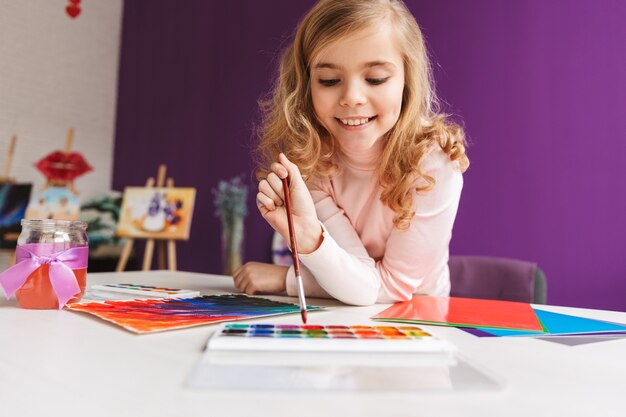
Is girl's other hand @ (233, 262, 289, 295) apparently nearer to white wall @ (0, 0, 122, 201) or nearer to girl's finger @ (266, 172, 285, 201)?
girl's finger @ (266, 172, 285, 201)

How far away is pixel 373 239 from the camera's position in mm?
1192

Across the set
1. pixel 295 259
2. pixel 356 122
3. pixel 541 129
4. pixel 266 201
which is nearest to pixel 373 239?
pixel 356 122

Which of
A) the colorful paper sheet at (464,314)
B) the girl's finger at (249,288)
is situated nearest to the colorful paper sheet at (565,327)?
the colorful paper sheet at (464,314)

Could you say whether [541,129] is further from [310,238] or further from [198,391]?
[198,391]

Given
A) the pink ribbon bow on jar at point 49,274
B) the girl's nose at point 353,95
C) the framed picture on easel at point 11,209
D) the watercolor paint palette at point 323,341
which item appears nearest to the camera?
the watercolor paint palette at point 323,341

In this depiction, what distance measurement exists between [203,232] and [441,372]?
10.8ft

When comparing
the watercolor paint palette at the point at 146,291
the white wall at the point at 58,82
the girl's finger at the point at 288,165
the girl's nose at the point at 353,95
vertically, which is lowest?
the watercolor paint palette at the point at 146,291

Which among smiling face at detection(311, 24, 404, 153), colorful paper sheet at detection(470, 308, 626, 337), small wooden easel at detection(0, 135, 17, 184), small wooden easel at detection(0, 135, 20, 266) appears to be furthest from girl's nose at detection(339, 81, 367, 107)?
small wooden easel at detection(0, 135, 17, 184)

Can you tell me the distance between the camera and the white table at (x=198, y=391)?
0.35 m

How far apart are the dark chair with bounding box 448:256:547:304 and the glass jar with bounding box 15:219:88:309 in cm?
112

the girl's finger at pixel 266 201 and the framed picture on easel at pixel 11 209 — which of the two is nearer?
the girl's finger at pixel 266 201

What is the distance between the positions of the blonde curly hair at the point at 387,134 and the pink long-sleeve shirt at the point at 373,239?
27 millimetres

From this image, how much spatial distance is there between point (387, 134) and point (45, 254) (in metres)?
0.72

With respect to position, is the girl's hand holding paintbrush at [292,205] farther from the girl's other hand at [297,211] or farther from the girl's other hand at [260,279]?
the girl's other hand at [260,279]
